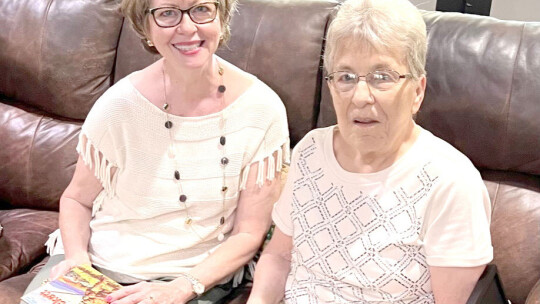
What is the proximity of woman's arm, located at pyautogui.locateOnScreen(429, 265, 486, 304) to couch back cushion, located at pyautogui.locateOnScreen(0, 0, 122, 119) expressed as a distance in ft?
4.52

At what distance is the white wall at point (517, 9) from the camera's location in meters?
3.23

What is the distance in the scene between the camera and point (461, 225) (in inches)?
58.6

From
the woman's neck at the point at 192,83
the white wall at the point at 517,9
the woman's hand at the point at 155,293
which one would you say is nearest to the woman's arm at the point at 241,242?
the woman's hand at the point at 155,293

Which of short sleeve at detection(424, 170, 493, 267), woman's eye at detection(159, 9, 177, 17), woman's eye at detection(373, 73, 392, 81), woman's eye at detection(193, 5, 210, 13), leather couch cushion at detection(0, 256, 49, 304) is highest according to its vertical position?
woman's eye at detection(193, 5, 210, 13)

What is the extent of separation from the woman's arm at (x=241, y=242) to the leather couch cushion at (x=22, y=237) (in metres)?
0.58

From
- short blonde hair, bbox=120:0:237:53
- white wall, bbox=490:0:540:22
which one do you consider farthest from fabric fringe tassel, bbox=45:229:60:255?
white wall, bbox=490:0:540:22

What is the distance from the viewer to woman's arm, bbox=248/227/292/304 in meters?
1.76

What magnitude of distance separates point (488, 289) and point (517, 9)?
6.78 feet

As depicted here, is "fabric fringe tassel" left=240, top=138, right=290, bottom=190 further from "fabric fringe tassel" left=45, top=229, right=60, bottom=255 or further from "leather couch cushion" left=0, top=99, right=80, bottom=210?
"leather couch cushion" left=0, top=99, right=80, bottom=210

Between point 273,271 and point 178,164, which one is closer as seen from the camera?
point 273,271

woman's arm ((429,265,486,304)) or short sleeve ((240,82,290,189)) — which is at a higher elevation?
short sleeve ((240,82,290,189))

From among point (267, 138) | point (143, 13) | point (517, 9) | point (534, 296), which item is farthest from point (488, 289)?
point (517, 9)

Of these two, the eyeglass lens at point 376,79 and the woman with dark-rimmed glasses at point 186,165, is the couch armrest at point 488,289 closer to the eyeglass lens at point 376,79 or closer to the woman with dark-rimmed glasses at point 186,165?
the eyeglass lens at point 376,79

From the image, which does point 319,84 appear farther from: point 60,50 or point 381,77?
point 60,50
